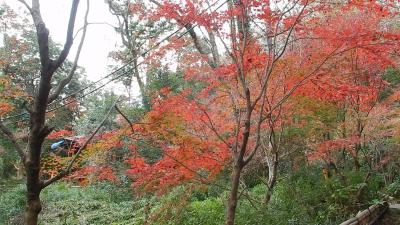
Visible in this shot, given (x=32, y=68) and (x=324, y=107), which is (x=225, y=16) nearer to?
(x=324, y=107)

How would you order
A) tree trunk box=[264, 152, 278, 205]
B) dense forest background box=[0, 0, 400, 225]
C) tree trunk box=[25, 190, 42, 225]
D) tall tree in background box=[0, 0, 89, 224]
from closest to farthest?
1. tall tree in background box=[0, 0, 89, 224]
2. tree trunk box=[25, 190, 42, 225]
3. dense forest background box=[0, 0, 400, 225]
4. tree trunk box=[264, 152, 278, 205]

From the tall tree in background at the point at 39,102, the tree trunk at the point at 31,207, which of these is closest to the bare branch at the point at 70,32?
the tall tree in background at the point at 39,102

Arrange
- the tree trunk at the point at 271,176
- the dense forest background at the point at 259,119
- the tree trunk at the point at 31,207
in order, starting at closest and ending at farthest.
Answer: the tree trunk at the point at 31,207 < the dense forest background at the point at 259,119 < the tree trunk at the point at 271,176

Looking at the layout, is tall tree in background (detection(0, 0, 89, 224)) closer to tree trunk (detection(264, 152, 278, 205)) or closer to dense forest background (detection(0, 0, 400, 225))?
dense forest background (detection(0, 0, 400, 225))

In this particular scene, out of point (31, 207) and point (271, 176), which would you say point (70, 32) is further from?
point (271, 176)

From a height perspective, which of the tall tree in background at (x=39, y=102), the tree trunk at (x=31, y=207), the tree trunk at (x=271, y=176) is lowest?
the tree trunk at (x=271, y=176)

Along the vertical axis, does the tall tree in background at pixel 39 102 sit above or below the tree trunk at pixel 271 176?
above

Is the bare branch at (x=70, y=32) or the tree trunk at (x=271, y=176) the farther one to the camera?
the tree trunk at (x=271, y=176)

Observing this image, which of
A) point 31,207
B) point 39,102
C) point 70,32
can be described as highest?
point 70,32

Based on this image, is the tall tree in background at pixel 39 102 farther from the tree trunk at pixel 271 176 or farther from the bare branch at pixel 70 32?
the tree trunk at pixel 271 176

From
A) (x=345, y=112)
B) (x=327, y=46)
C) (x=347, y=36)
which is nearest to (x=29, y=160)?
(x=347, y=36)

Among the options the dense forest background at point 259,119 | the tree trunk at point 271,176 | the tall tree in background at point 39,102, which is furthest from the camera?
the tree trunk at point 271,176

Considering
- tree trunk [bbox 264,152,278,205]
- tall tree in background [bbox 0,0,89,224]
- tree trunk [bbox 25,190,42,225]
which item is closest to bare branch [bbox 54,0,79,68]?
tall tree in background [bbox 0,0,89,224]

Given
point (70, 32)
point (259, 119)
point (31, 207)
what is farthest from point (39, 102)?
point (259, 119)
